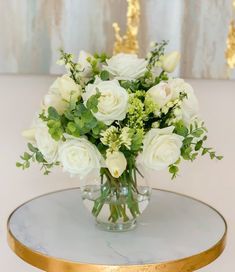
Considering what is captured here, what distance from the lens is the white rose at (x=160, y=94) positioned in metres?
1.15

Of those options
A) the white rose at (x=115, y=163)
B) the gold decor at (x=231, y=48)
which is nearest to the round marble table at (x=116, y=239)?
the white rose at (x=115, y=163)

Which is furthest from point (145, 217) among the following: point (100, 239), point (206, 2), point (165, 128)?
point (206, 2)

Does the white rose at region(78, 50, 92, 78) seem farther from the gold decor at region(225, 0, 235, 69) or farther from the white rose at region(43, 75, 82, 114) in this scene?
the gold decor at region(225, 0, 235, 69)

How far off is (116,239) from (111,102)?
349mm

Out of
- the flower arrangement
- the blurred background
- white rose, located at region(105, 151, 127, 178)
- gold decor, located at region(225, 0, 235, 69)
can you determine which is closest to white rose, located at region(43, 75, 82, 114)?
the flower arrangement

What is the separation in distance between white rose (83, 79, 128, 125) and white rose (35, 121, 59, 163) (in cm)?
13

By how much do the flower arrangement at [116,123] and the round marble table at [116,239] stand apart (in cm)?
10

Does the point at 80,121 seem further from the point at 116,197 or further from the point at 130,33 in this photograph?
the point at 130,33

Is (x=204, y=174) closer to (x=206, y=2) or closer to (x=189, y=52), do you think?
(x=189, y=52)

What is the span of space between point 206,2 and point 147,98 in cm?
63

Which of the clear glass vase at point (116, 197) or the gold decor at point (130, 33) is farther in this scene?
the gold decor at point (130, 33)

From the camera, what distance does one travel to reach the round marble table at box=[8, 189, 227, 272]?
112 cm

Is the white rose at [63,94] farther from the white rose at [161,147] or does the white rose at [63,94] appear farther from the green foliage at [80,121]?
the white rose at [161,147]

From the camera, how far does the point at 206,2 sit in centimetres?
163
